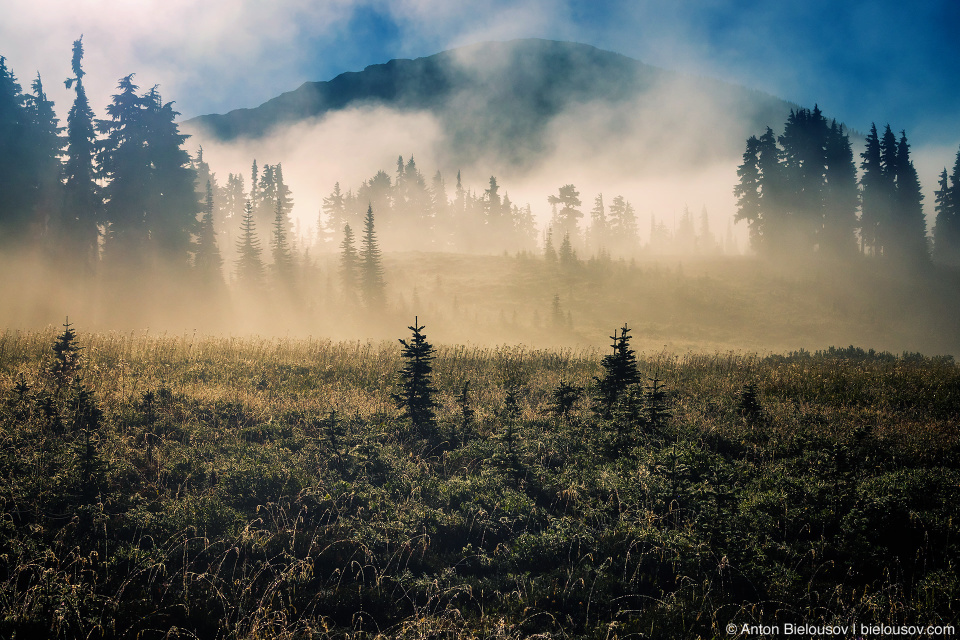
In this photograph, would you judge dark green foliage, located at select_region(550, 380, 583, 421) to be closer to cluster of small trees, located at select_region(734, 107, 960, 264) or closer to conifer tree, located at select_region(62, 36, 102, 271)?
conifer tree, located at select_region(62, 36, 102, 271)

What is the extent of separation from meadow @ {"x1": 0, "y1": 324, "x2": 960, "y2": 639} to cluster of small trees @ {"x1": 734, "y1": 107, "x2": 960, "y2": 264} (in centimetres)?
5654

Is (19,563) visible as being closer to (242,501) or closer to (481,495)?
(242,501)

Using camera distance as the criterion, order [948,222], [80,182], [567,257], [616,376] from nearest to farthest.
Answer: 1. [616,376]
2. [80,182]
3. [567,257]
4. [948,222]

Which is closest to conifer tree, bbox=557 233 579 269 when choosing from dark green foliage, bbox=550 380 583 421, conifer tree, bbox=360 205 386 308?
conifer tree, bbox=360 205 386 308

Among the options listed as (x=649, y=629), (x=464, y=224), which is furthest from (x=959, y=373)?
(x=464, y=224)

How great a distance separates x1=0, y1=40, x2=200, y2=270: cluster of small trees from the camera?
37.2 meters

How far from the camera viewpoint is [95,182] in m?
38.0

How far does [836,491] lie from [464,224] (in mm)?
95176

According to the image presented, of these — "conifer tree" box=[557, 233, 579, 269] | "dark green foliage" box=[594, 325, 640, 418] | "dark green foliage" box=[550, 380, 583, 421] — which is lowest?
"dark green foliage" box=[550, 380, 583, 421]

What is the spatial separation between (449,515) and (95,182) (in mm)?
46309

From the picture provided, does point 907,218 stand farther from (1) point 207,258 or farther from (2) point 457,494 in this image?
(1) point 207,258

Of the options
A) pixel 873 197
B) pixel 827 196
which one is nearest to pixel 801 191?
pixel 827 196

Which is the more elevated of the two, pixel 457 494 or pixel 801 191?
pixel 801 191

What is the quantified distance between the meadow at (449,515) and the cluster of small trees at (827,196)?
186ft
